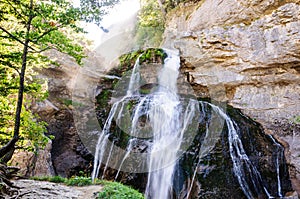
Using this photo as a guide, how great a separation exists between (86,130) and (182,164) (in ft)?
Answer: 17.4

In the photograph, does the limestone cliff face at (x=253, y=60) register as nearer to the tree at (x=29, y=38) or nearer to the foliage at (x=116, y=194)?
the foliage at (x=116, y=194)

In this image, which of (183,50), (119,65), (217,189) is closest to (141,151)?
(217,189)

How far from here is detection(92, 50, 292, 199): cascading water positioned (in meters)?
6.72

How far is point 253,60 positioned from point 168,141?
482 centimetres

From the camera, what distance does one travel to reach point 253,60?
953 cm

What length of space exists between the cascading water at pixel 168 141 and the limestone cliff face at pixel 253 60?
4.37ft

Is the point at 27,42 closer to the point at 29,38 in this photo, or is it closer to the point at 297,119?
the point at 29,38

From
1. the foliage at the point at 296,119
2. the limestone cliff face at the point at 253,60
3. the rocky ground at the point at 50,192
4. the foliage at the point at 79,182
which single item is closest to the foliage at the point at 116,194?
the rocky ground at the point at 50,192

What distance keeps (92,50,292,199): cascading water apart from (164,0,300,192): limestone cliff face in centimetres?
133

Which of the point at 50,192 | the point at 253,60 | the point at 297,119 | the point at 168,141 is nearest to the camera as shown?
the point at 50,192

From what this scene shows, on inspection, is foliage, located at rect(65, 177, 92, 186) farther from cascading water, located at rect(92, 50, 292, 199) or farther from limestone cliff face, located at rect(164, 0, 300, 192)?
limestone cliff face, located at rect(164, 0, 300, 192)

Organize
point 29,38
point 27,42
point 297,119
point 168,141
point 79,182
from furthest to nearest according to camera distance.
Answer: point 297,119 < point 168,141 < point 79,182 < point 27,42 < point 29,38

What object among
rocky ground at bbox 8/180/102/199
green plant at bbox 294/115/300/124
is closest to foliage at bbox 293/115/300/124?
green plant at bbox 294/115/300/124

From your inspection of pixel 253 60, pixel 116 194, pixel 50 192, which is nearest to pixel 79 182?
pixel 50 192
